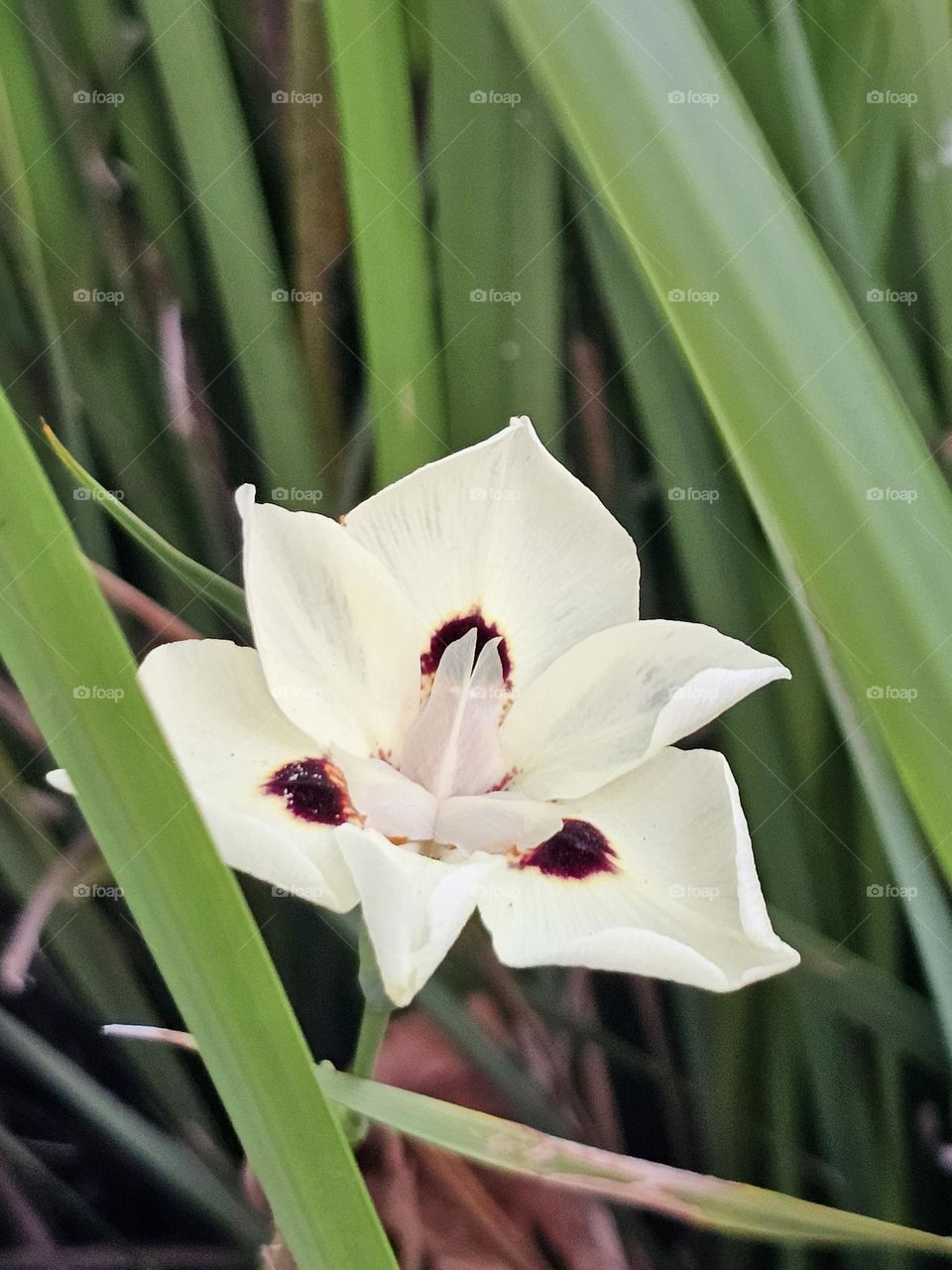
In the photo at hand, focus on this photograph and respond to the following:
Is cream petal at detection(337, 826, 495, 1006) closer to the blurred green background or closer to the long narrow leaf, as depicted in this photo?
the long narrow leaf

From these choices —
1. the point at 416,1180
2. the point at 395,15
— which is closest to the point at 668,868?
the point at 416,1180

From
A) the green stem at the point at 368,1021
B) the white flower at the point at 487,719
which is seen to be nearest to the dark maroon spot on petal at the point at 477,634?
the white flower at the point at 487,719

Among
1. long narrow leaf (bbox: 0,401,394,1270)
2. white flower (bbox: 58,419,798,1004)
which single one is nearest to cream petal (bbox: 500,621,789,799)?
white flower (bbox: 58,419,798,1004)

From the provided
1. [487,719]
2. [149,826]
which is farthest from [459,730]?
[149,826]

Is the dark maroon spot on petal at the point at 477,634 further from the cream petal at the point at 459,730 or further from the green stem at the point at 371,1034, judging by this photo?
the green stem at the point at 371,1034

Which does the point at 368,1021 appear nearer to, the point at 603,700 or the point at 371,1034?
the point at 371,1034

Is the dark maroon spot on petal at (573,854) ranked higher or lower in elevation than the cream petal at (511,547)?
lower
